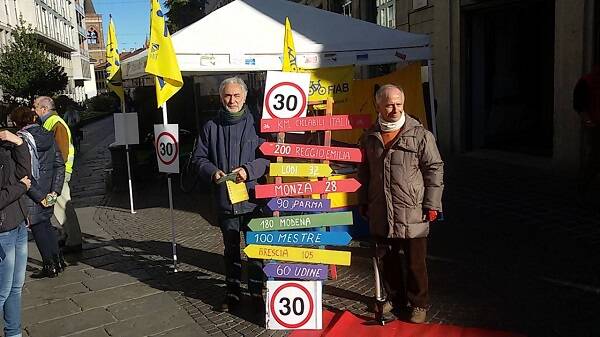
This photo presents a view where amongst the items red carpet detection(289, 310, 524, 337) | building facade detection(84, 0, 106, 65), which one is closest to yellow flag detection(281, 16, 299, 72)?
red carpet detection(289, 310, 524, 337)

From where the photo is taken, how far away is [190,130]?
1352 cm

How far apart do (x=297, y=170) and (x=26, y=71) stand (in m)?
35.2

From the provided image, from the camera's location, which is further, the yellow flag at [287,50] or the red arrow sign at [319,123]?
the yellow flag at [287,50]

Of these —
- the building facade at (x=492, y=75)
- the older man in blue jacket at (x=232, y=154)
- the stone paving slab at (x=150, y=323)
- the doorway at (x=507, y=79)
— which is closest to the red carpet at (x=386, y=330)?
the older man in blue jacket at (x=232, y=154)

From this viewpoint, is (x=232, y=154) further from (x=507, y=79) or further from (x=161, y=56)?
(x=507, y=79)

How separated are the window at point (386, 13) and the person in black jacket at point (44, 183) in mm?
11832

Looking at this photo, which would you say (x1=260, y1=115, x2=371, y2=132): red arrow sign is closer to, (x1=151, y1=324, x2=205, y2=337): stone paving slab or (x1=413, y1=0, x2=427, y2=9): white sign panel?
(x1=151, y1=324, x2=205, y2=337): stone paving slab

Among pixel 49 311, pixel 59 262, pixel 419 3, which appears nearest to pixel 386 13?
pixel 419 3

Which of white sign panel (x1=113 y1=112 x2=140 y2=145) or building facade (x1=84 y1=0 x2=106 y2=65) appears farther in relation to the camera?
building facade (x1=84 y1=0 x2=106 y2=65)

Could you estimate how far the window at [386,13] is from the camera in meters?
15.4

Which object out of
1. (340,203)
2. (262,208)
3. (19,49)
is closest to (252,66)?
(340,203)

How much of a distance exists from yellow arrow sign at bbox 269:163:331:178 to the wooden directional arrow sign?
1.04ft

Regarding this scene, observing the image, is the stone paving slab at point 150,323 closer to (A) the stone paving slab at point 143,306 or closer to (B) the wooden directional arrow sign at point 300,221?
(A) the stone paving slab at point 143,306

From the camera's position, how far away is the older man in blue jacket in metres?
4.18
